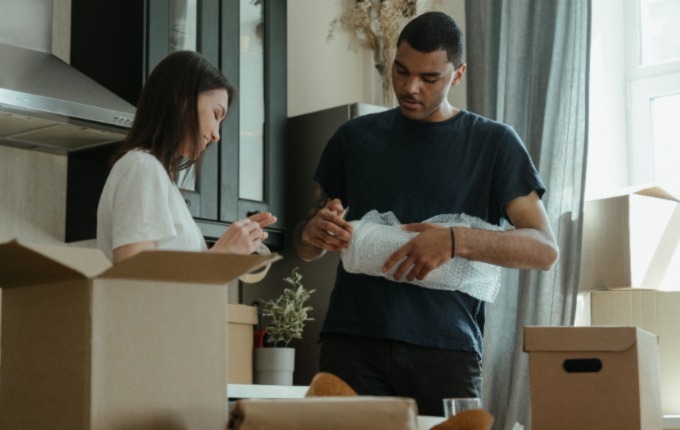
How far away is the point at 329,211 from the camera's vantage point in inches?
66.3

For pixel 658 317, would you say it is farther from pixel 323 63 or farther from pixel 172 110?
pixel 323 63

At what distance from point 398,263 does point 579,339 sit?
410mm

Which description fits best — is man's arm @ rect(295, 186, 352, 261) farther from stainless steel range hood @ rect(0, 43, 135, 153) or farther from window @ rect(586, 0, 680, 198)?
window @ rect(586, 0, 680, 198)

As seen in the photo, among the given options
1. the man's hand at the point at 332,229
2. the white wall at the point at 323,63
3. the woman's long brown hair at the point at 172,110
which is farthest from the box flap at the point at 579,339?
the white wall at the point at 323,63

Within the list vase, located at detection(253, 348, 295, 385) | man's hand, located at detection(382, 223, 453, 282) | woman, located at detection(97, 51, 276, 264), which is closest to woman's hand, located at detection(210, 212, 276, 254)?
woman, located at detection(97, 51, 276, 264)

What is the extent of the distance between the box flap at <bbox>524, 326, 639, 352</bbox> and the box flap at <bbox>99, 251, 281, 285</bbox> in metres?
0.61

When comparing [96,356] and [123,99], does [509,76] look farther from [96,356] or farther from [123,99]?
[96,356]

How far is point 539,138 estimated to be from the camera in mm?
3189

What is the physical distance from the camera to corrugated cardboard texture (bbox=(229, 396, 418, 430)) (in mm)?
819

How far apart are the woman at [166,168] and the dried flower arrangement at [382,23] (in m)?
2.05

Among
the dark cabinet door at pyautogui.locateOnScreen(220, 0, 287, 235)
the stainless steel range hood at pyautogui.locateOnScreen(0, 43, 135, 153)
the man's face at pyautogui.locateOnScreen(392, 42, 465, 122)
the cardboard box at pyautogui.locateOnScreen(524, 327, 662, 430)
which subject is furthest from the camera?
the dark cabinet door at pyautogui.locateOnScreen(220, 0, 287, 235)

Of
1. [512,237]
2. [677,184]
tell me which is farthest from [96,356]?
[677,184]

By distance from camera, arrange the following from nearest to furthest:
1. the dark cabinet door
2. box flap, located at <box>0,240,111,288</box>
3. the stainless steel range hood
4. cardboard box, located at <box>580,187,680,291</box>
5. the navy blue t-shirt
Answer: box flap, located at <box>0,240,111,288</box>
the navy blue t-shirt
the stainless steel range hood
cardboard box, located at <box>580,187,680,291</box>
the dark cabinet door

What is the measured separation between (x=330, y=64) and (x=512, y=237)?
2.32 metres
